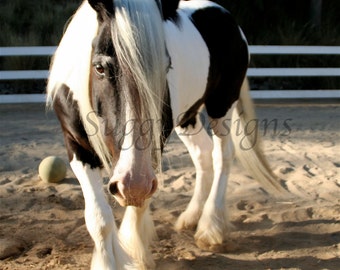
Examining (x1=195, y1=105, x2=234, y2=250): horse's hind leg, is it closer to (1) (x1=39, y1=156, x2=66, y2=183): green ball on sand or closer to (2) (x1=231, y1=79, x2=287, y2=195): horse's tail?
(2) (x1=231, y1=79, x2=287, y2=195): horse's tail

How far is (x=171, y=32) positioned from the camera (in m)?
3.13

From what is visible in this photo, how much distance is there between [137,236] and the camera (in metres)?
3.21

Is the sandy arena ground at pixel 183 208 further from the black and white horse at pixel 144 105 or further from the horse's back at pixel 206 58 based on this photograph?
the horse's back at pixel 206 58

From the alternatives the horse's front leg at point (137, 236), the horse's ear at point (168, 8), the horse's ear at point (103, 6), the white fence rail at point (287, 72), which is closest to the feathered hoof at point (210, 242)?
the horse's front leg at point (137, 236)

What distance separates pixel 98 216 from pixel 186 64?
1.17 m

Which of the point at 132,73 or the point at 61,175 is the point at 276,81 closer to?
the point at 61,175

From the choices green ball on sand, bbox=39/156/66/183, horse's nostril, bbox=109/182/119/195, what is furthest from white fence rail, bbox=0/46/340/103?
horse's nostril, bbox=109/182/119/195

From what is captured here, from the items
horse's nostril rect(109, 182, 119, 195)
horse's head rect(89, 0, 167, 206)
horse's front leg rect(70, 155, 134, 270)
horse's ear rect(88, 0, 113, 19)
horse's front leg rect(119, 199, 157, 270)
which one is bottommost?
horse's front leg rect(119, 199, 157, 270)

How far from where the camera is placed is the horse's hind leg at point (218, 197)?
352cm

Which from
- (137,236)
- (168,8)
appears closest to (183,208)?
(137,236)

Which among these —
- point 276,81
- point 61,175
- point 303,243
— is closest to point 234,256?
point 303,243

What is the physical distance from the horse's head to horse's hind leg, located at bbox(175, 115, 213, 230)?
1625mm

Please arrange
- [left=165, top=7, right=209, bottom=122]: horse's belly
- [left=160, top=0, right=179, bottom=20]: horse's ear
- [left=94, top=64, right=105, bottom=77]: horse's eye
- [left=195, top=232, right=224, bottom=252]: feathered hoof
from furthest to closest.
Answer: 1. [left=195, top=232, right=224, bottom=252]: feathered hoof
2. [left=165, top=7, right=209, bottom=122]: horse's belly
3. [left=160, top=0, right=179, bottom=20]: horse's ear
4. [left=94, top=64, right=105, bottom=77]: horse's eye

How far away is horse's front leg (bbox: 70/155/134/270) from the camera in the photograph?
280 centimetres
